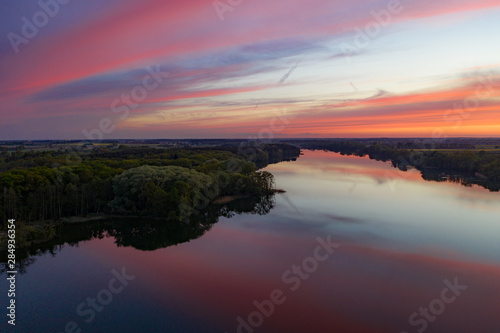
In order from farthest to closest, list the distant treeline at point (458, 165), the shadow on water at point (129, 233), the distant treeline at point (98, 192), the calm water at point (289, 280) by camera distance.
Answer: the distant treeline at point (458, 165)
the distant treeline at point (98, 192)
the shadow on water at point (129, 233)
the calm water at point (289, 280)

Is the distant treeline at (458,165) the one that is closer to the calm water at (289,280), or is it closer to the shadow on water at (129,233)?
the calm water at (289,280)

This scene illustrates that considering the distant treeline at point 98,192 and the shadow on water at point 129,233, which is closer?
the shadow on water at point 129,233

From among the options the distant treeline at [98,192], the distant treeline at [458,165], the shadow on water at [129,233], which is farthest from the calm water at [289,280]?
the distant treeline at [458,165]

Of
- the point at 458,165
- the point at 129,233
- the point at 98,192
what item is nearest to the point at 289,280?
the point at 129,233

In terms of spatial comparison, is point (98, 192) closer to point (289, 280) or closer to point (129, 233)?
point (129, 233)

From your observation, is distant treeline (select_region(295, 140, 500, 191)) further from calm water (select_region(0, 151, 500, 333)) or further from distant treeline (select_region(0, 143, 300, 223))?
distant treeline (select_region(0, 143, 300, 223))

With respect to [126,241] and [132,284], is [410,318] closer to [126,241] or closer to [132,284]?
[132,284]

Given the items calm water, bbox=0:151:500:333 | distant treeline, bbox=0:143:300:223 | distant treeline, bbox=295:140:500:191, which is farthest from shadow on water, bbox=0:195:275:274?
distant treeline, bbox=295:140:500:191
